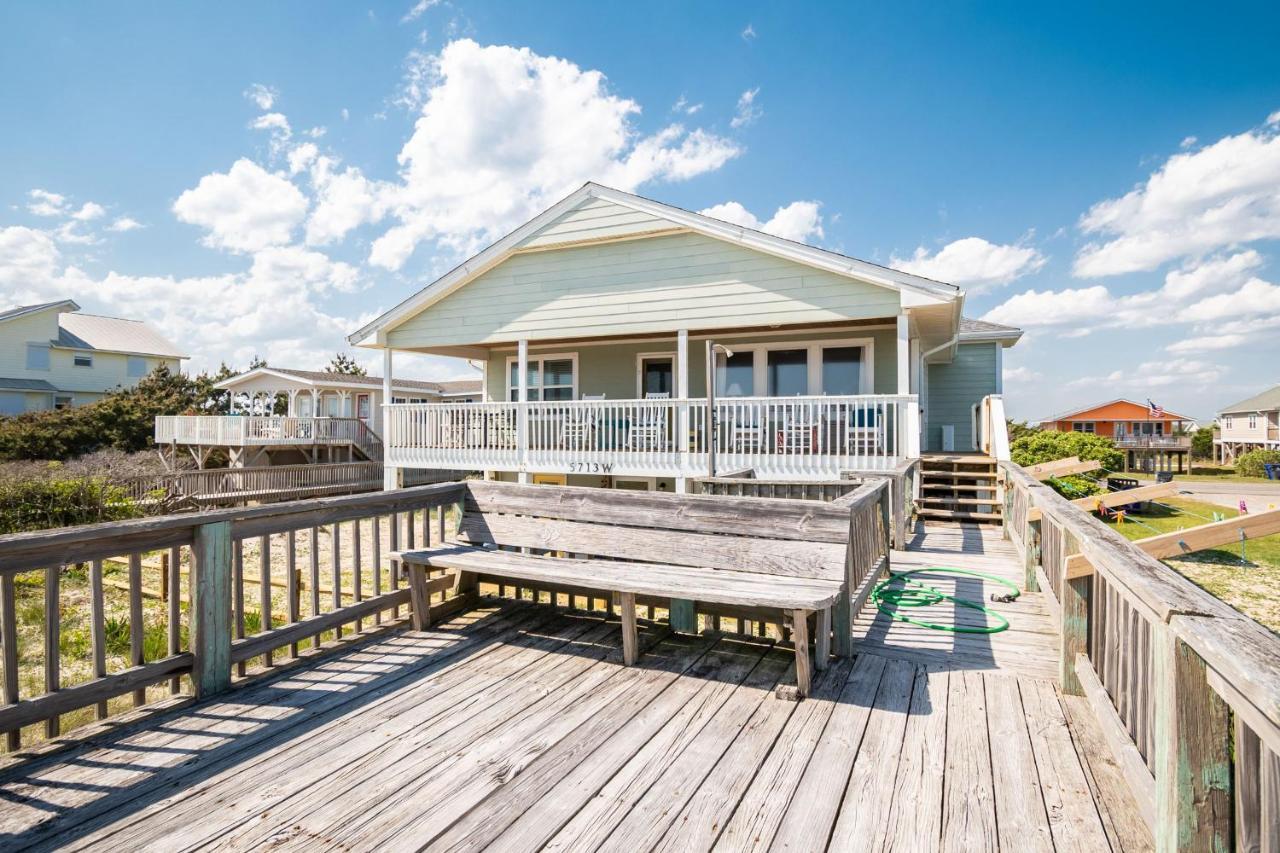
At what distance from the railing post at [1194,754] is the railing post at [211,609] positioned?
3.82m

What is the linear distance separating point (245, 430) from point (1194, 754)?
26442mm

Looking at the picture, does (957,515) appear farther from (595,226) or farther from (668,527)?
(595,226)

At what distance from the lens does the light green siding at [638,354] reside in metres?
11.6

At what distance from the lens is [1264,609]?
7777mm

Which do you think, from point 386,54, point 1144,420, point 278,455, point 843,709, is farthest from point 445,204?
point 1144,420

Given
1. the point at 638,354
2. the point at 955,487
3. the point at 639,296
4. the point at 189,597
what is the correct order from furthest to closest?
1. the point at 638,354
2. the point at 639,296
3. the point at 955,487
4. the point at 189,597

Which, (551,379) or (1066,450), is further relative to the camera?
(1066,450)

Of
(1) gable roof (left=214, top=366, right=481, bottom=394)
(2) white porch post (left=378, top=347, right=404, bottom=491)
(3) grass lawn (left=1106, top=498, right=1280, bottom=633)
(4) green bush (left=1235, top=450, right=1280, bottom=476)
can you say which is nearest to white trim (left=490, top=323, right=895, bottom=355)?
(2) white porch post (left=378, top=347, right=404, bottom=491)

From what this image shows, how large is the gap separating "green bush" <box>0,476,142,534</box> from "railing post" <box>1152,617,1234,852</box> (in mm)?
15412

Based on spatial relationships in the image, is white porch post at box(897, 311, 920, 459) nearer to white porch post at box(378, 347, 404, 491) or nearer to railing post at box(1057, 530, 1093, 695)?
railing post at box(1057, 530, 1093, 695)

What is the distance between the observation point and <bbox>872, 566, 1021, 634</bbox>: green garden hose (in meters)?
4.18

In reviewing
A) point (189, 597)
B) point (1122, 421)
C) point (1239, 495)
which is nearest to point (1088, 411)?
point (1122, 421)

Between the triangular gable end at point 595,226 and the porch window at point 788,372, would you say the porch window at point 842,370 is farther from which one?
the triangular gable end at point 595,226

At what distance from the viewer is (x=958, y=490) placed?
1009 cm
